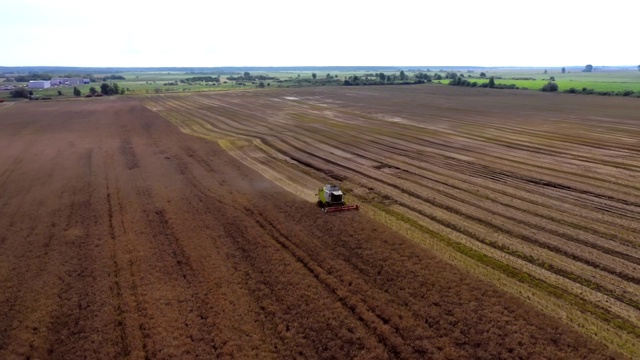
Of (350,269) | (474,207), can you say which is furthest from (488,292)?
(474,207)

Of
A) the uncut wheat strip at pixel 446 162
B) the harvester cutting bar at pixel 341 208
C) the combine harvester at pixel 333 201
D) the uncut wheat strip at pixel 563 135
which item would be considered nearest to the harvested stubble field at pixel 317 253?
the uncut wheat strip at pixel 446 162

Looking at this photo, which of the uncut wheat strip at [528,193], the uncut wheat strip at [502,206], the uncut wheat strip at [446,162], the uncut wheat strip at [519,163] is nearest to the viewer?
the uncut wheat strip at [502,206]

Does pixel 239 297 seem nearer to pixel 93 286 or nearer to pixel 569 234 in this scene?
pixel 93 286

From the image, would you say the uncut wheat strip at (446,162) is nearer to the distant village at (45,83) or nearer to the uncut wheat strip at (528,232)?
the uncut wheat strip at (528,232)

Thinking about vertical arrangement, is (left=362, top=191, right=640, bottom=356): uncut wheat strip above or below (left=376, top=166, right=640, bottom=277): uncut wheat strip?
below

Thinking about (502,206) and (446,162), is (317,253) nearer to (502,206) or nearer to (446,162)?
(502,206)

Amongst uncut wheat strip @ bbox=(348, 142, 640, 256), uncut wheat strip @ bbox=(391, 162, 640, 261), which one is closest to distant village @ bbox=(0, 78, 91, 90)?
uncut wheat strip @ bbox=(348, 142, 640, 256)

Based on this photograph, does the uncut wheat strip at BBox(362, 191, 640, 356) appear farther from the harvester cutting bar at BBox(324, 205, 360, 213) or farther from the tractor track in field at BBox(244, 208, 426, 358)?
the tractor track in field at BBox(244, 208, 426, 358)

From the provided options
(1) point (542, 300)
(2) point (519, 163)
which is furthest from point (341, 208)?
(2) point (519, 163)
